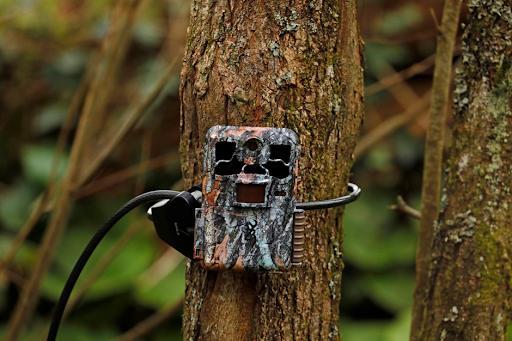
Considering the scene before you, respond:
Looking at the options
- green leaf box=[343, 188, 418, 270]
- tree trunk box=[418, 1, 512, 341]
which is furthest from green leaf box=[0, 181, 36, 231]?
tree trunk box=[418, 1, 512, 341]

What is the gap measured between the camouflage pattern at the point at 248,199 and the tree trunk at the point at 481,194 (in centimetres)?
53

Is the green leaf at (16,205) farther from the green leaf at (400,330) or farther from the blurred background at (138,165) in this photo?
the green leaf at (400,330)

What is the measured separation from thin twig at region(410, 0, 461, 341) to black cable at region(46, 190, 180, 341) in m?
0.66

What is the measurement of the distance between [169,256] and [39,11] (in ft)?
5.32

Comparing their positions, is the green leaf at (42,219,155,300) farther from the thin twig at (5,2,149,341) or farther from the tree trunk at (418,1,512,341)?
the tree trunk at (418,1,512,341)

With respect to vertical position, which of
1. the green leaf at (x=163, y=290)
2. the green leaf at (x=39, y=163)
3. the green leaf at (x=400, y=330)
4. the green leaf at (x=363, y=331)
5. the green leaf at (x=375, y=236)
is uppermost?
the green leaf at (x=39, y=163)

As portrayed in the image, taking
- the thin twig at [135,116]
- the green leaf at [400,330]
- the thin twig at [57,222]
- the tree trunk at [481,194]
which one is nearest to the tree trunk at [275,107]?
the tree trunk at [481,194]

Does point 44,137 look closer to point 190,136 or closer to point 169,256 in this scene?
point 169,256

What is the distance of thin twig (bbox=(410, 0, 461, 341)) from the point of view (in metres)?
1.07

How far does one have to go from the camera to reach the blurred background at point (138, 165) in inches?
93.8

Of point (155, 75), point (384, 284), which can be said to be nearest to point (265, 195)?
point (384, 284)

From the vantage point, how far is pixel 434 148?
1.10 metres

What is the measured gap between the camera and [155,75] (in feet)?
8.86

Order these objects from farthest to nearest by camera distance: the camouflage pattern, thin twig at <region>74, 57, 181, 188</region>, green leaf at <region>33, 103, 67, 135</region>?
green leaf at <region>33, 103, 67, 135</region> → thin twig at <region>74, 57, 181, 188</region> → the camouflage pattern
